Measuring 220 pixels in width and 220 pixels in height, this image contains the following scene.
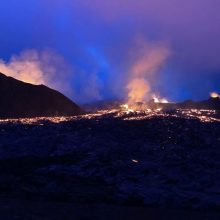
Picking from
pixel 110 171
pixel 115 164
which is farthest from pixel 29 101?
pixel 110 171

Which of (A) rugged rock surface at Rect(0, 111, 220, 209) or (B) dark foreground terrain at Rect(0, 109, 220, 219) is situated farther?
(A) rugged rock surface at Rect(0, 111, 220, 209)

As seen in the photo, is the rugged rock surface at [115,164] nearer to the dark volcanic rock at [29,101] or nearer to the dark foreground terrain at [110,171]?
the dark foreground terrain at [110,171]

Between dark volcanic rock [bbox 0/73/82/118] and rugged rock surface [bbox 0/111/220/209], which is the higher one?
dark volcanic rock [bbox 0/73/82/118]

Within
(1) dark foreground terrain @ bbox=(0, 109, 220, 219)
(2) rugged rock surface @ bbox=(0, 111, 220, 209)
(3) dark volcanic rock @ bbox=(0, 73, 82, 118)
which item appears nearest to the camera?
(1) dark foreground terrain @ bbox=(0, 109, 220, 219)

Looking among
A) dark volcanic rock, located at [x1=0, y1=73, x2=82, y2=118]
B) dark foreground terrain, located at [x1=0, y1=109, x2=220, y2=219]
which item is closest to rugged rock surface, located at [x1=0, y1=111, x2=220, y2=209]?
dark foreground terrain, located at [x1=0, y1=109, x2=220, y2=219]

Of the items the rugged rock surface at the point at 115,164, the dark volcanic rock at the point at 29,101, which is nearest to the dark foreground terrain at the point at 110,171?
the rugged rock surface at the point at 115,164

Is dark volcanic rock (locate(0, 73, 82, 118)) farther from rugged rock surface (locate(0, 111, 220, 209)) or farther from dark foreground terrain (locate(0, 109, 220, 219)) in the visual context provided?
dark foreground terrain (locate(0, 109, 220, 219))

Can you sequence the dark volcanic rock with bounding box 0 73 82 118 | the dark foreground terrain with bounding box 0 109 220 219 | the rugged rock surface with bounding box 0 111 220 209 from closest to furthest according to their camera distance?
the dark foreground terrain with bounding box 0 109 220 219 → the rugged rock surface with bounding box 0 111 220 209 → the dark volcanic rock with bounding box 0 73 82 118
